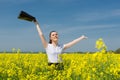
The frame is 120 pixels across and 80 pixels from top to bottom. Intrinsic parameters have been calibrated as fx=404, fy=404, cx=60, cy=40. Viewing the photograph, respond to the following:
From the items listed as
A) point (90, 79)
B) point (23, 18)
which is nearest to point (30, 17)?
point (23, 18)

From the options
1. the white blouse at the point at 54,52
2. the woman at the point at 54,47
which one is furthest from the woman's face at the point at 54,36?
the white blouse at the point at 54,52

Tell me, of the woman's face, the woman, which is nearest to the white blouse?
the woman

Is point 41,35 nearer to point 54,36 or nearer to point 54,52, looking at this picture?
point 54,36

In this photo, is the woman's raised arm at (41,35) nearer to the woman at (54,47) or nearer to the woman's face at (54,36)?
the woman at (54,47)

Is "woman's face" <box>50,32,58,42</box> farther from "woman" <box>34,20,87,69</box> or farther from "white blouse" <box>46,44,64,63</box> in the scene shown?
"white blouse" <box>46,44,64,63</box>

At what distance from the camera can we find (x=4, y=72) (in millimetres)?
8266

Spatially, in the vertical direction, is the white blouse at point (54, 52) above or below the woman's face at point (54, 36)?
below

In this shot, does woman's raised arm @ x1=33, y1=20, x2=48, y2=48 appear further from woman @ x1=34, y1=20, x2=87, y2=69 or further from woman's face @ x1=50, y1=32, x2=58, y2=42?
woman's face @ x1=50, y1=32, x2=58, y2=42

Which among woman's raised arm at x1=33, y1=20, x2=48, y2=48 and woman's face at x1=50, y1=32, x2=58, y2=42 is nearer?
woman's face at x1=50, y1=32, x2=58, y2=42

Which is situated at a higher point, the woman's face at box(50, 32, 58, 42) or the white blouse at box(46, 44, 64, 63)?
the woman's face at box(50, 32, 58, 42)

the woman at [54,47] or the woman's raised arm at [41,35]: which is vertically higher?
the woman's raised arm at [41,35]

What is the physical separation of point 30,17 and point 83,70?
142 centimetres

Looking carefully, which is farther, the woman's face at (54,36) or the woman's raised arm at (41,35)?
the woman's raised arm at (41,35)

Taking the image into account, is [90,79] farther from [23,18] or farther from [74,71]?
[23,18]
